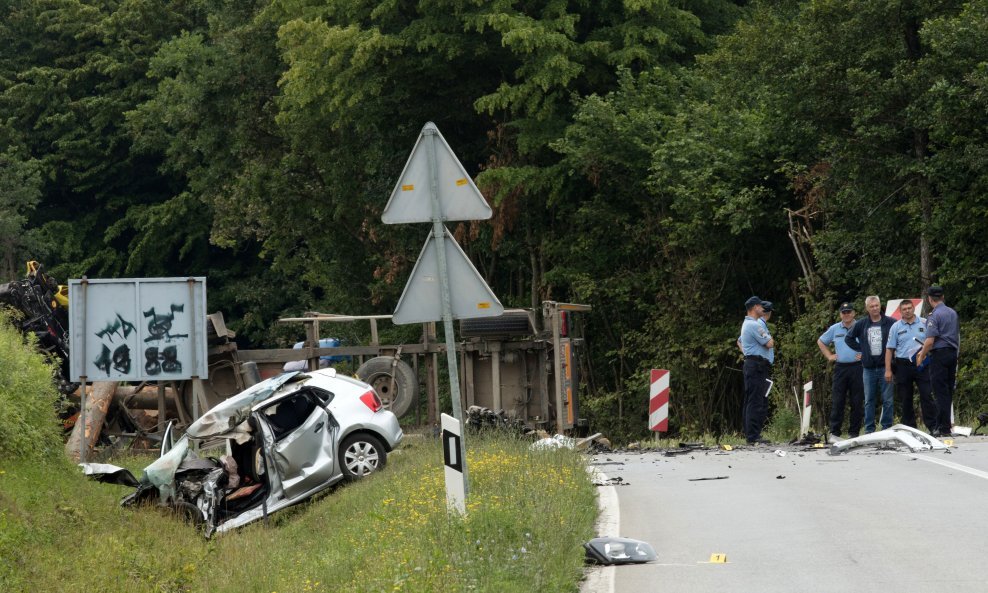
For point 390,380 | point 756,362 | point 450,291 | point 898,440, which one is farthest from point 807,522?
point 390,380

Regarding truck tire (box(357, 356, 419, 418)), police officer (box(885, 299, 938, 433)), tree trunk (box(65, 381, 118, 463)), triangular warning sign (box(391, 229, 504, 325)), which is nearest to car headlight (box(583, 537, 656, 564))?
triangular warning sign (box(391, 229, 504, 325))

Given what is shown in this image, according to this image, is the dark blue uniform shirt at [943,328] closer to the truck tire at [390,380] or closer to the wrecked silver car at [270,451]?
the wrecked silver car at [270,451]

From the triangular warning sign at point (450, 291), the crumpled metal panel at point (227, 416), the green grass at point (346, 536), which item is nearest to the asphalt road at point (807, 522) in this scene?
the green grass at point (346, 536)

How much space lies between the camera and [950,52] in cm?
2053

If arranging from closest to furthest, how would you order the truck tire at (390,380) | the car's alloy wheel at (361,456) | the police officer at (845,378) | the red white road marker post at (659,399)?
the car's alloy wheel at (361,456)
the police officer at (845,378)
the red white road marker post at (659,399)
the truck tire at (390,380)

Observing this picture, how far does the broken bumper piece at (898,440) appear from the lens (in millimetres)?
15895

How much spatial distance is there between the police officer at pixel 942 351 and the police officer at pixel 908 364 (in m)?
0.17

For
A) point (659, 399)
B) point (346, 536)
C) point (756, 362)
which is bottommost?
point (346, 536)

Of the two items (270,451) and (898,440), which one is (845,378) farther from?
(270,451)

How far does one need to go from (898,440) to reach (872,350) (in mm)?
2440

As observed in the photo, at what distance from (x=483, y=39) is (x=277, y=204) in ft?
33.2

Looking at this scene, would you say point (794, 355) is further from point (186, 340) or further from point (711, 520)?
point (711, 520)

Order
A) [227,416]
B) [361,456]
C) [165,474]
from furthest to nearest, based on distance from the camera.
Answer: [361,456] < [165,474] < [227,416]

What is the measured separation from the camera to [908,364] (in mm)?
18031
